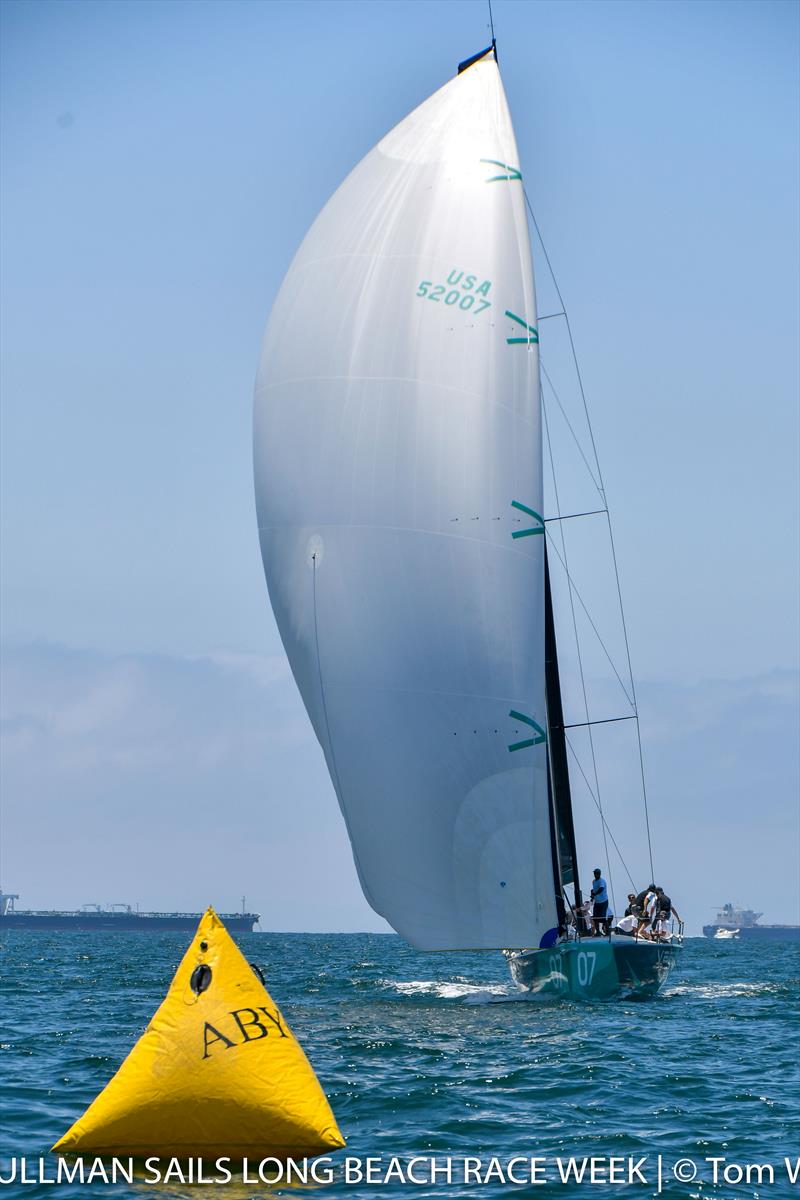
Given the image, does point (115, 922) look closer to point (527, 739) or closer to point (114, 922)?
point (114, 922)

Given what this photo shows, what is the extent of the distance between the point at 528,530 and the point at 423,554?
6.95ft

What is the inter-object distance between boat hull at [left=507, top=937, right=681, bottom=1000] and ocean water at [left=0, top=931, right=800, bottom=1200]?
0.86ft

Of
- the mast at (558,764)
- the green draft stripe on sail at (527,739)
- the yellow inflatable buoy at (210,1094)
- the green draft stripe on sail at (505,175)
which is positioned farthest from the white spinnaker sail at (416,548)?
the yellow inflatable buoy at (210,1094)

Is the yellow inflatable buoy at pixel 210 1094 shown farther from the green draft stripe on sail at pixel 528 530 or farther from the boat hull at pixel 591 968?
the green draft stripe on sail at pixel 528 530

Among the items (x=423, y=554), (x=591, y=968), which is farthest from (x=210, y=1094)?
(x=591, y=968)

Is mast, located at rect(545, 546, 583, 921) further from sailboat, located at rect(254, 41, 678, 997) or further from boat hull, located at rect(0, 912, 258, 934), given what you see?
boat hull, located at rect(0, 912, 258, 934)

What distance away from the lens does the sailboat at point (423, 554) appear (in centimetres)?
1983

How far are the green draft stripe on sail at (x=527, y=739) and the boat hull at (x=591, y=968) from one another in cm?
297

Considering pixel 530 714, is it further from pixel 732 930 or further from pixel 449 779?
pixel 732 930

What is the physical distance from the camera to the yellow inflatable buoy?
33.1ft

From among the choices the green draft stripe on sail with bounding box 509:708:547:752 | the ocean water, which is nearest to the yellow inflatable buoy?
the ocean water

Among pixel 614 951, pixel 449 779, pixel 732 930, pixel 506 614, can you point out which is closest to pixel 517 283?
pixel 506 614

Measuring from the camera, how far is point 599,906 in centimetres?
2325

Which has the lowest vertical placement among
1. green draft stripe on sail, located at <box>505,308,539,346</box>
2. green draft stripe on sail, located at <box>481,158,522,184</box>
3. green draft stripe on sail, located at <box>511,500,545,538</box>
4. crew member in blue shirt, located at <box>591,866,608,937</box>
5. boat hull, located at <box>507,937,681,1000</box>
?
boat hull, located at <box>507,937,681,1000</box>
